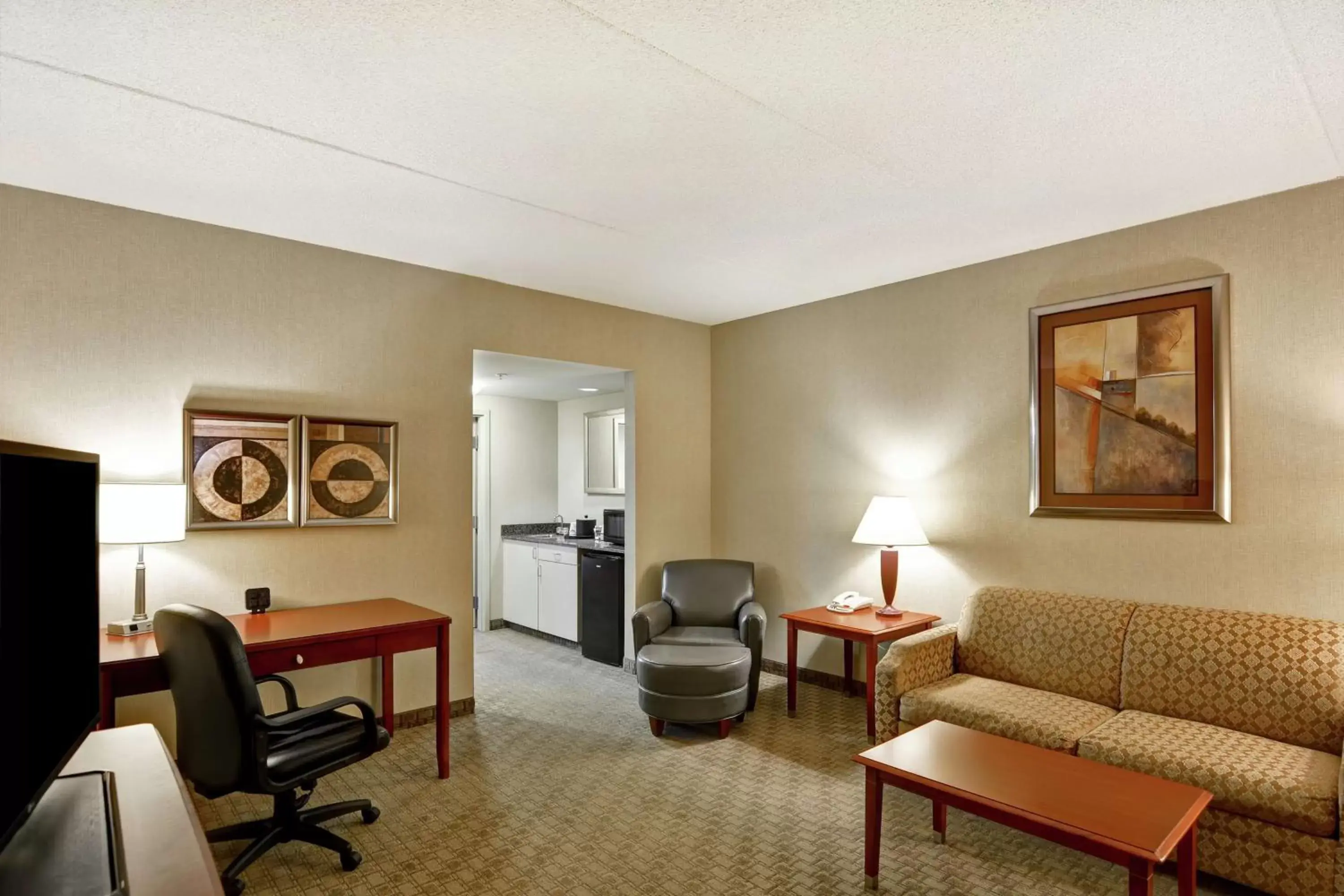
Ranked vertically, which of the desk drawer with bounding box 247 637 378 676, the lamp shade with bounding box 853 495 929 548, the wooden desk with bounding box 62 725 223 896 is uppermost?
the lamp shade with bounding box 853 495 929 548

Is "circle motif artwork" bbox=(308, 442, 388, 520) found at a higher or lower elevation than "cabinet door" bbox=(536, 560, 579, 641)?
higher

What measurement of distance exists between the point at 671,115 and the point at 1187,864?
2791mm

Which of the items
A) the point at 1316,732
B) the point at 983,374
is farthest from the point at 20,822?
the point at 983,374

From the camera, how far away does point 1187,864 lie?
82.1 inches

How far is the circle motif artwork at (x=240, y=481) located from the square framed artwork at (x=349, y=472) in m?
0.12

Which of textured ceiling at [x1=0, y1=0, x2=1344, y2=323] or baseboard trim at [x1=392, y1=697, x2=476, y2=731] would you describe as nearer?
textured ceiling at [x1=0, y1=0, x2=1344, y2=323]

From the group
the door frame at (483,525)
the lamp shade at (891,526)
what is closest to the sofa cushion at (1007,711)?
the lamp shade at (891,526)

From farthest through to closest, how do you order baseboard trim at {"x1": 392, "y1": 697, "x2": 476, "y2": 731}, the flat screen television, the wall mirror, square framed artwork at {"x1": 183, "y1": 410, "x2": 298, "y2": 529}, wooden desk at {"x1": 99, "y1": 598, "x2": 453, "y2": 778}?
1. the wall mirror
2. baseboard trim at {"x1": 392, "y1": 697, "x2": 476, "y2": 731}
3. square framed artwork at {"x1": 183, "y1": 410, "x2": 298, "y2": 529}
4. wooden desk at {"x1": 99, "y1": 598, "x2": 453, "y2": 778}
5. the flat screen television

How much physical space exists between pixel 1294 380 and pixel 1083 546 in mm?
1115

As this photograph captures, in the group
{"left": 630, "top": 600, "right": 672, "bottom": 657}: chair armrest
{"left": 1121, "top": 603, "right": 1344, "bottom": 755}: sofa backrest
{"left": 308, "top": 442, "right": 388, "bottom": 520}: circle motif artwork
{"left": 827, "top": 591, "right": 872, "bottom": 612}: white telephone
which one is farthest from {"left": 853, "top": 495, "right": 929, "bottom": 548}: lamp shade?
{"left": 308, "top": 442, "right": 388, "bottom": 520}: circle motif artwork

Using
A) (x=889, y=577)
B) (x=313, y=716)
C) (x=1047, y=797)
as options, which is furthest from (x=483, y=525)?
(x=1047, y=797)

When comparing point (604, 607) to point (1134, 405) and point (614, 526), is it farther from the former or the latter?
point (1134, 405)

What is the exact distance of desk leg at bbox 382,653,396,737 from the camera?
3791 mm

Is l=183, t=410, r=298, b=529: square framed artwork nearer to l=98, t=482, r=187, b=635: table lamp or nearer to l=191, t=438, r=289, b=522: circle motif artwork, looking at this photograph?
l=191, t=438, r=289, b=522: circle motif artwork
